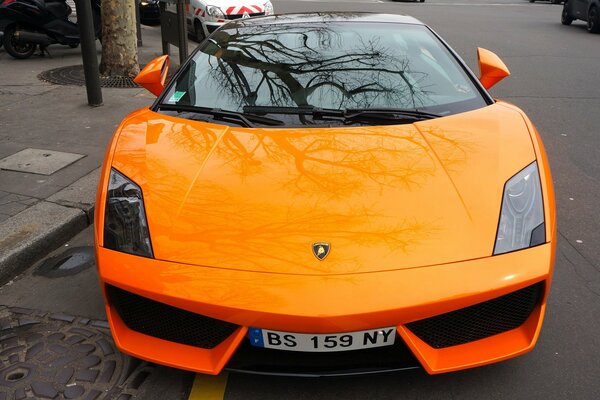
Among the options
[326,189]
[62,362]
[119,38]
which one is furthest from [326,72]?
[119,38]

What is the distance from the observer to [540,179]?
2.41m

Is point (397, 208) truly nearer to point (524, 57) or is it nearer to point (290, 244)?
point (290, 244)

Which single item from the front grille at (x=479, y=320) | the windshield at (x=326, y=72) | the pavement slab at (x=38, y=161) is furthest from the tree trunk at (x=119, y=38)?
the front grille at (x=479, y=320)

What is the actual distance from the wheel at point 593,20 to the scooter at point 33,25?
12.2 m

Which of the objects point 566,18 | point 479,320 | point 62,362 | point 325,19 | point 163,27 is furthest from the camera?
point 566,18

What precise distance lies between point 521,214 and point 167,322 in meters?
1.47

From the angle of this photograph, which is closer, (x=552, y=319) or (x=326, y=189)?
(x=326, y=189)

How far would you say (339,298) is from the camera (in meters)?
1.87

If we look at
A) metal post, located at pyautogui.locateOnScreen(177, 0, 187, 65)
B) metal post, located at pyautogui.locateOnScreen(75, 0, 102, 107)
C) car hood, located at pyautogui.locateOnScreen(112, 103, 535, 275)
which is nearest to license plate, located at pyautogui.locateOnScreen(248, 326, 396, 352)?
car hood, located at pyautogui.locateOnScreen(112, 103, 535, 275)

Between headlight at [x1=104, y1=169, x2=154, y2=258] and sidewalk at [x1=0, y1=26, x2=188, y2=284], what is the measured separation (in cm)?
118

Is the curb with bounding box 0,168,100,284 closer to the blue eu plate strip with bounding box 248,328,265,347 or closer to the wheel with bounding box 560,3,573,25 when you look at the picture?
the blue eu plate strip with bounding box 248,328,265,347

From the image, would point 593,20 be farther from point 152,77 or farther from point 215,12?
point 152,77

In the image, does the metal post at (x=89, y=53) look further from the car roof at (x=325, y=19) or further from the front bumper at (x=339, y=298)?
the front bumper at (x=339, y=298)

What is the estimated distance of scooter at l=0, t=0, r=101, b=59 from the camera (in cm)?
860
